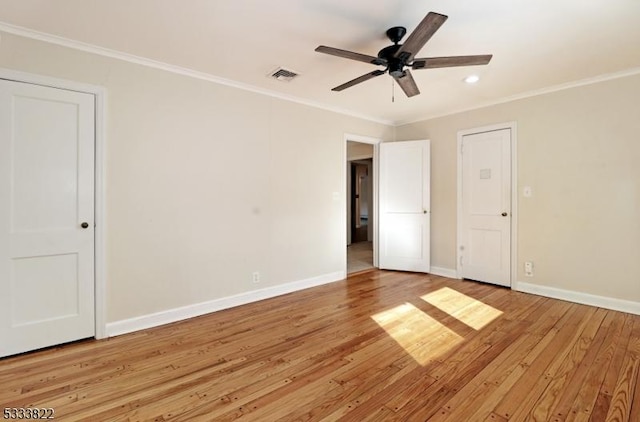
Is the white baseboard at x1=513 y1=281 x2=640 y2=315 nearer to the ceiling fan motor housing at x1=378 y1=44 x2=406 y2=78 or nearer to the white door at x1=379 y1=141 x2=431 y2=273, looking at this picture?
the white door at x1=379 y1=141 x2=431 y2=273

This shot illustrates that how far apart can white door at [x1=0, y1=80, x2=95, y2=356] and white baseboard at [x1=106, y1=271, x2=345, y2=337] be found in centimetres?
25

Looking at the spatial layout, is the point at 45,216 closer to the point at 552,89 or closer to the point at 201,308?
the point at 201,308

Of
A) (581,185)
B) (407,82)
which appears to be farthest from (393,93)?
(581,185)

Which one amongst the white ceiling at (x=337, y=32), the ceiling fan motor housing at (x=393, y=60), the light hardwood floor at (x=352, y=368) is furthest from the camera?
the ceiling fan motor housing at (x=393, y=60)

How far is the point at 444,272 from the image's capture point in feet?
15.8

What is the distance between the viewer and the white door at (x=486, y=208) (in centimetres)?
416

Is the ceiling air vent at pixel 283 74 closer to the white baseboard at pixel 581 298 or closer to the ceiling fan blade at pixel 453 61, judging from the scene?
the ceiling fan blade at pixel 453 61

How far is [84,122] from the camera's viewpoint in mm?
→ 2666

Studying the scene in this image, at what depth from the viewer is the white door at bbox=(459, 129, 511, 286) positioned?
4.16 metres

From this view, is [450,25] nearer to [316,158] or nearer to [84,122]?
[316,158]

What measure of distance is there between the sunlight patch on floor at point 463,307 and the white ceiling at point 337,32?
8.35 ft

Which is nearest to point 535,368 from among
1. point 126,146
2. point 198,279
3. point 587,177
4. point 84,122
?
point 587,177

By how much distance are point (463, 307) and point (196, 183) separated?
3.23m

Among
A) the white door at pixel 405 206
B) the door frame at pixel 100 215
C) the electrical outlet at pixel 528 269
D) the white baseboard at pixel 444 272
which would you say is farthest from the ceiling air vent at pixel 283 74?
the electrical outlet at pixel 528 269
